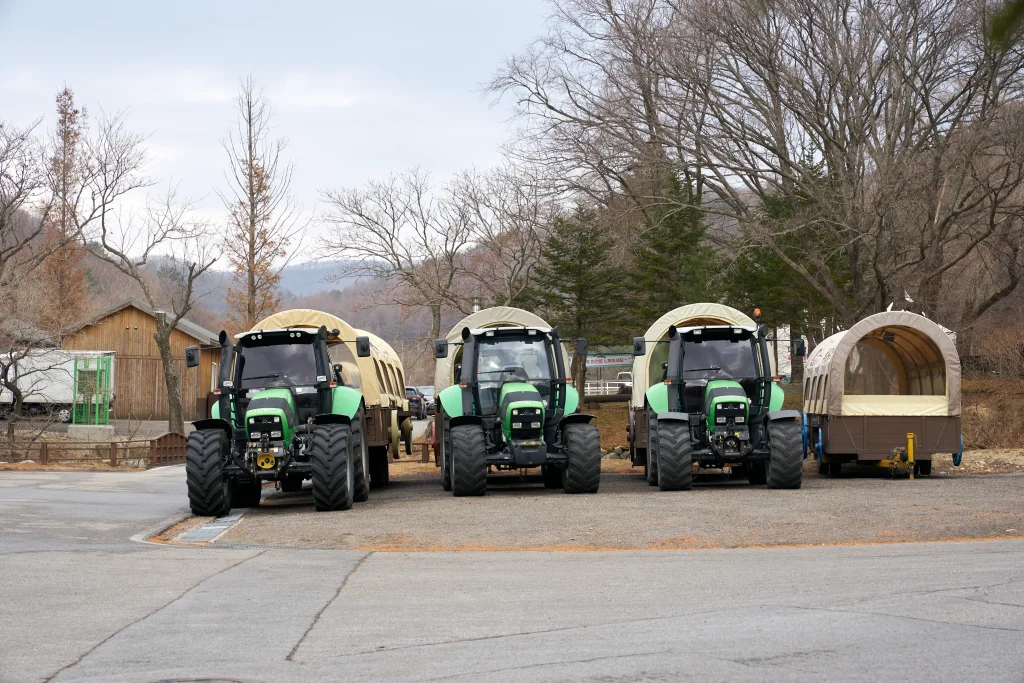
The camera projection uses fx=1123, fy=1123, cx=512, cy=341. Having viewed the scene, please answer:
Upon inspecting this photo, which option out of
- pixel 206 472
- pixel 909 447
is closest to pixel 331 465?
pixel 206 472

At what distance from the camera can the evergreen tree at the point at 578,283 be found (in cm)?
4091

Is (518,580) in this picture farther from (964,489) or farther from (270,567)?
(964,489)

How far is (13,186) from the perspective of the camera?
34.3 meters

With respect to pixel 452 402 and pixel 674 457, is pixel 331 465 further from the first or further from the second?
pixel 674 457

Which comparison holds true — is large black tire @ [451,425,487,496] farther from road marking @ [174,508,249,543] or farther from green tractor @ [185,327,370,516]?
road marking @ [174,508,249,543]

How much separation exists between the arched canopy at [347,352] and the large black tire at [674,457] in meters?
5.37

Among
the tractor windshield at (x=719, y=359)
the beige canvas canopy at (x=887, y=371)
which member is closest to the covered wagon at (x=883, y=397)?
the beige canvas canopy at (x=887, y=371)

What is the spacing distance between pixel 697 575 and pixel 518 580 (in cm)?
155

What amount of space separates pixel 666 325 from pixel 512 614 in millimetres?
14345

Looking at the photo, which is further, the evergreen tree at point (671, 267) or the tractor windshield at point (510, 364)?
the evergreen tree at point (671, 267)

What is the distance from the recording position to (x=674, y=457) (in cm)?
1812

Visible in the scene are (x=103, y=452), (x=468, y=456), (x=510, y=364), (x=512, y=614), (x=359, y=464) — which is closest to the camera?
(x=512, y=614)

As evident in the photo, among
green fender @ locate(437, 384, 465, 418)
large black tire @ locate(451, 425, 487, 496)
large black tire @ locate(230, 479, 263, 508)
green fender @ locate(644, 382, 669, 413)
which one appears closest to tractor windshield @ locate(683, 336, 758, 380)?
green fender @ locate(644, 382, 669, 413)

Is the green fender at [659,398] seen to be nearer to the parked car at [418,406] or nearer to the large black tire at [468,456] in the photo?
the large black tire at [468,456]
